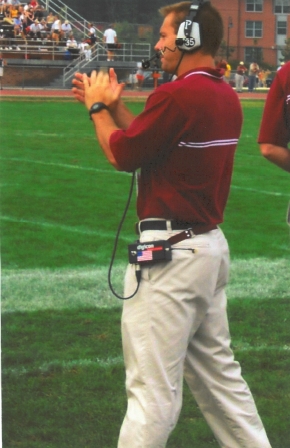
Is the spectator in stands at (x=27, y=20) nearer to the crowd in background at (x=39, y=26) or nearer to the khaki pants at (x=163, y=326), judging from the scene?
the crowd in background at (x=39, y=26)

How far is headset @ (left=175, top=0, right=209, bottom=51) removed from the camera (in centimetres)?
290

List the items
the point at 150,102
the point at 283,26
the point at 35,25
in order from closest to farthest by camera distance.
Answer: the point at 150,102 → the point at 35,25 → the point at 283,26

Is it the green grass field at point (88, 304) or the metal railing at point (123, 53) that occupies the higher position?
the green grass field at point (88, 304)

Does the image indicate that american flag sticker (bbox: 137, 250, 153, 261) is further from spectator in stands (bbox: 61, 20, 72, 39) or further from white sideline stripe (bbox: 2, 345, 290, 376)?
spectator in stands (bbox: 61, 20, 72, 39)

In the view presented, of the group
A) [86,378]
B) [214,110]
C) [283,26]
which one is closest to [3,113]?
[86,378]

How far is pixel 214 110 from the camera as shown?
2.93 meters

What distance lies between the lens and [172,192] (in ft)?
9.64

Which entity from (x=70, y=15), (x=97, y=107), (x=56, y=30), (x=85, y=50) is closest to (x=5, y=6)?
(x=70, y=15)

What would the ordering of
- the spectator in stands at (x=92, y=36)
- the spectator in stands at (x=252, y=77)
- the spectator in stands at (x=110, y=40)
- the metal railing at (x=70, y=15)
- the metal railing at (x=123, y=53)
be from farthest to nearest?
the spectator in stands at (x=252, y=77) → the metal railing at (x=123, y=53) → the spectator in stands at (x=92, y=36) → the spectator in stands at (x=110, y=40) → the metal railing at (x=70, y=15)

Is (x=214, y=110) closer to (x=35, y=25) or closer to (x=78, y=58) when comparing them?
(x=35, y=25)

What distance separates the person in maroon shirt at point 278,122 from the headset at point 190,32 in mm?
655

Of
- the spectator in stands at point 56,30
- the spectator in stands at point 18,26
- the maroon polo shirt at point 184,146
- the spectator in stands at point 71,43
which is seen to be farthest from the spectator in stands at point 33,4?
the maroon polo shirt at point 184,146

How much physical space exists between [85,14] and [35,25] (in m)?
1.85

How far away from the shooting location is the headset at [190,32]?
9.53ft
